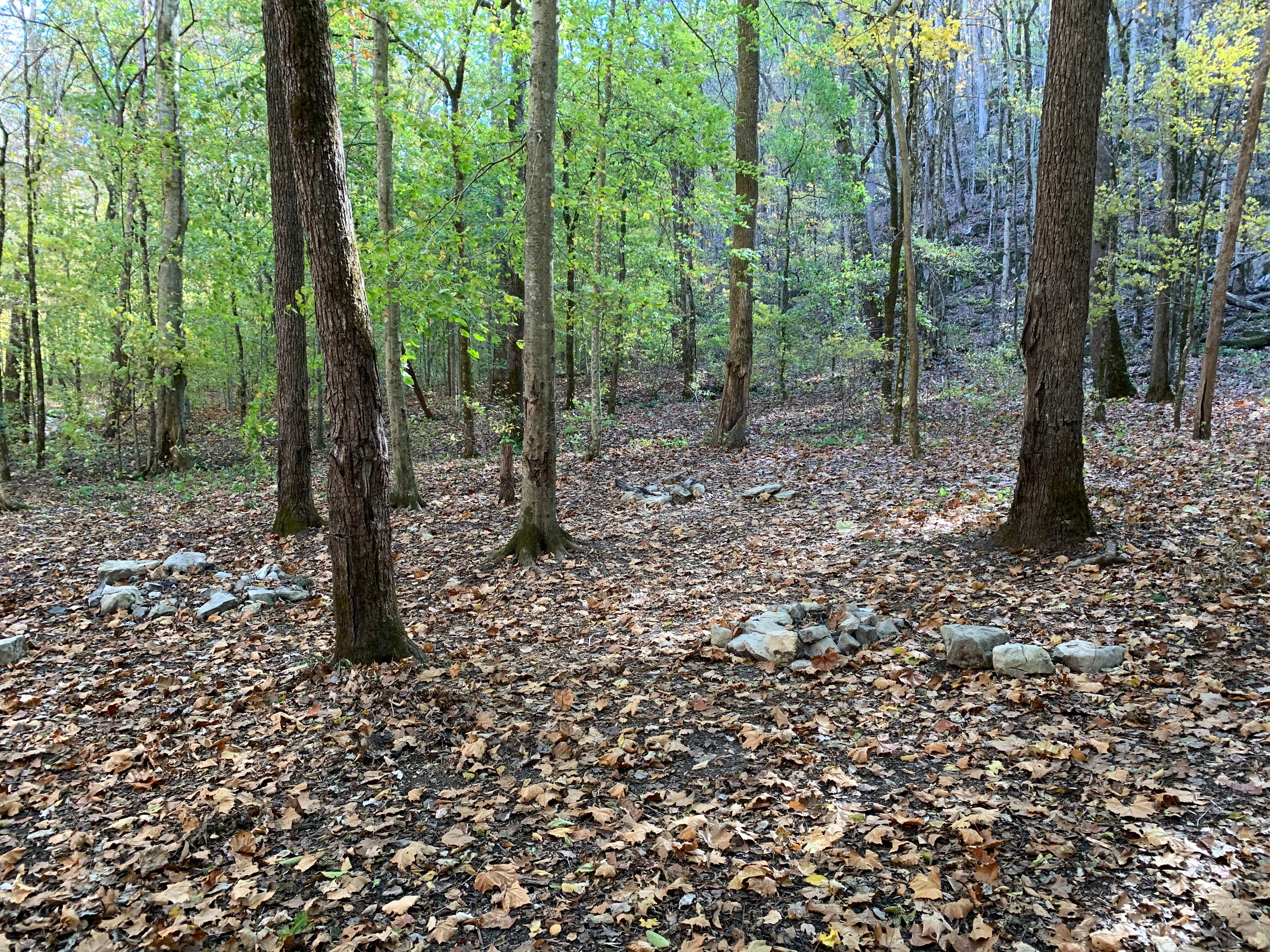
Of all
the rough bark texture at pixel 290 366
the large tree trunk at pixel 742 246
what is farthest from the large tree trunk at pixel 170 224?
the large tree trunk at pixel 742 246

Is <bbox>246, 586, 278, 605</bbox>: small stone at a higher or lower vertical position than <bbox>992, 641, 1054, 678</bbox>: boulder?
lower

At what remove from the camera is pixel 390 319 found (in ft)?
31.2

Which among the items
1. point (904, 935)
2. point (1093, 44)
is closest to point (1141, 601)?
point (904, 935)

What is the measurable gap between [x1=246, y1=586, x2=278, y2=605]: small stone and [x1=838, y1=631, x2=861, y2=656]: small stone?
5.77 meters

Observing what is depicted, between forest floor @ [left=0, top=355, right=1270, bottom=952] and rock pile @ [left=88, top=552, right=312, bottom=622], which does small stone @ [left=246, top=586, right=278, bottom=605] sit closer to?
rock pile @ [left=88, top=552, right=312, bottom=622]

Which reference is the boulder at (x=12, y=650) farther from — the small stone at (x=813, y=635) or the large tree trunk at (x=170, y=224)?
the large tree trunk at (x=170, y=224)

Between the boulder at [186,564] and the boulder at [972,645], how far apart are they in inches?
322

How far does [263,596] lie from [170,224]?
11.8 metres

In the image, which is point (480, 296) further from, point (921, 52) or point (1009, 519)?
point (921, 52)

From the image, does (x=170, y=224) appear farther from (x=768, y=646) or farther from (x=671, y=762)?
(x=671, y=762)

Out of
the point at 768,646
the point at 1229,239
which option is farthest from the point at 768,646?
the point at 1229,239

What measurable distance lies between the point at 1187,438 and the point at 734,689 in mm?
10103

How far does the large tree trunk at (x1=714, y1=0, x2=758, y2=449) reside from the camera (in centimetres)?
1330

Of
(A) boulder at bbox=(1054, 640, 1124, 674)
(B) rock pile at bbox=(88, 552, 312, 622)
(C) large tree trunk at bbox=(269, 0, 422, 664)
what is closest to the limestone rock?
(A) boulder at bbox=(1054, 640, 1124, 674)
